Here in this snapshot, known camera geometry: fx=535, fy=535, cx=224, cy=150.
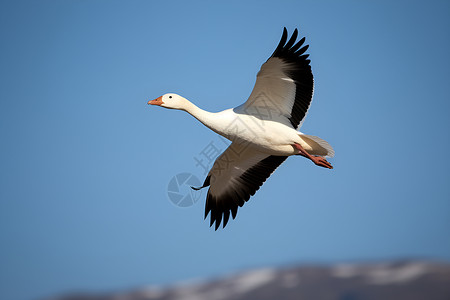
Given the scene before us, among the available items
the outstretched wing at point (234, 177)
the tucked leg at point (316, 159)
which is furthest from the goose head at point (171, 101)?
the tucked leg at point (316, 159)

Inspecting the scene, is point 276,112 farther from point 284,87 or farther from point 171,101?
point 171,101

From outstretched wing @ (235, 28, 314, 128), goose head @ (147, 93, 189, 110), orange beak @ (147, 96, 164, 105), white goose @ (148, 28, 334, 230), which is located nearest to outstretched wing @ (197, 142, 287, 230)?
white goose @ (148, 28, 334, 230)

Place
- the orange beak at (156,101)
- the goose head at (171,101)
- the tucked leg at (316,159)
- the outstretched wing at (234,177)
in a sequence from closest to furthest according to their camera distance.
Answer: the tucked leg at (316,159) → the goose head at (171,101) → the orange beak at (156,101) → the outstretched wing at (234,177)

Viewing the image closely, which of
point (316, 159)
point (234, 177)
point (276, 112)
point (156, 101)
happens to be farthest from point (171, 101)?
point (316, 159)

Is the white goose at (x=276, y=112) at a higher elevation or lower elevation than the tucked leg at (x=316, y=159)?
higher

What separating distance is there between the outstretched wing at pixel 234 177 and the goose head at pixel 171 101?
113 cm

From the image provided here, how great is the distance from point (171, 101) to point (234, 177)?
187 cm

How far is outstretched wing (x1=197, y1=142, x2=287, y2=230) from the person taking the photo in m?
9.02

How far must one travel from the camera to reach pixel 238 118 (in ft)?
25.8

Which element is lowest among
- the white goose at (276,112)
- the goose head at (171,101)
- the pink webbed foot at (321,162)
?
the pink webbed foot at (321,162)

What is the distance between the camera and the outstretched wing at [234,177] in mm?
9016

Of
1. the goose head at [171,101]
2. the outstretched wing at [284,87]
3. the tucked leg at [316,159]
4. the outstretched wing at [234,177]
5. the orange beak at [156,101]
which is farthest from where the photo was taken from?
the outstretched wing at [234,177]

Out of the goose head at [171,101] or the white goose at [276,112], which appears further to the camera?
the goose head at [171,101]

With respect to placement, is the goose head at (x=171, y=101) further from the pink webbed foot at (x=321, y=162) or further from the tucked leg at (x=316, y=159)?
the pink webbed foot at (x=321, y=162)
